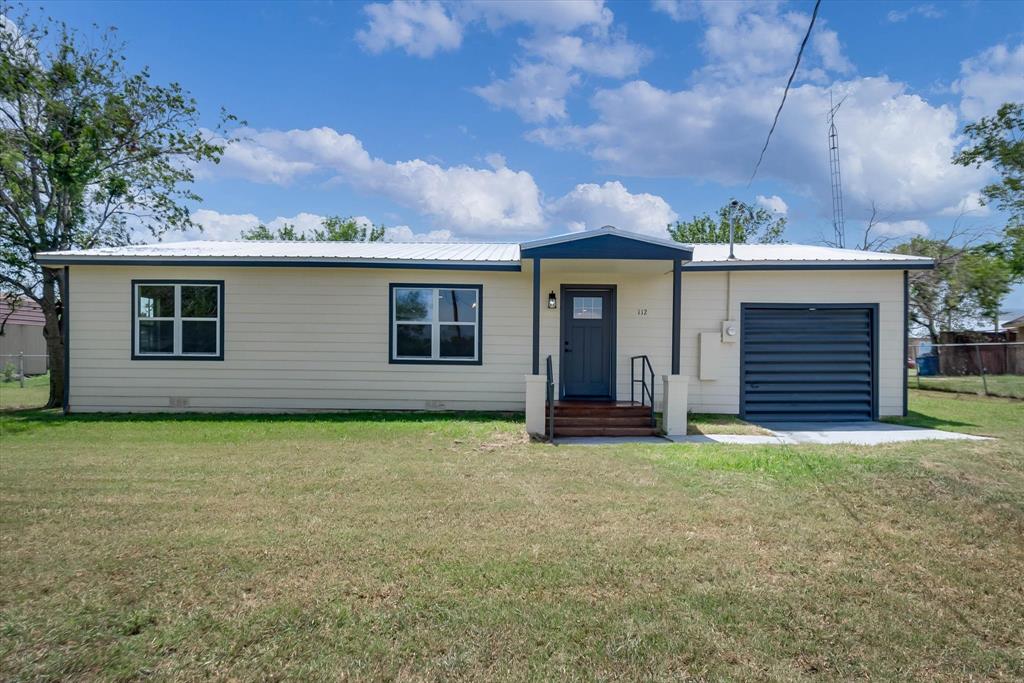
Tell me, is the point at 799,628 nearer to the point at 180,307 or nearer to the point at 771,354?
the point at 771,354

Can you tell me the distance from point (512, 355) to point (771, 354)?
4.73 meters

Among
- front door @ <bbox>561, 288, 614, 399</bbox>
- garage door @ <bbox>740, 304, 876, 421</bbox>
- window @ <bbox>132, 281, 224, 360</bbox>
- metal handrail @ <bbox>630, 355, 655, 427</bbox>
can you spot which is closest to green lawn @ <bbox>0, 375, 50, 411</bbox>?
window @ <bbox>132, 281, 224, 360</bbox>

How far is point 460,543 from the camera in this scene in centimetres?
422

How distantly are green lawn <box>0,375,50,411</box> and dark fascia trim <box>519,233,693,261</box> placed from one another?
11581 millimetres

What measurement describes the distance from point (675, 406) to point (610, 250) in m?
2.58

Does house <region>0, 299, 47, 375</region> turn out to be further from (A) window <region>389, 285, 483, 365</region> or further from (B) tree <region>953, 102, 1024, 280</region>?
(B) tree <region>953, 102, 1024, 280</region>

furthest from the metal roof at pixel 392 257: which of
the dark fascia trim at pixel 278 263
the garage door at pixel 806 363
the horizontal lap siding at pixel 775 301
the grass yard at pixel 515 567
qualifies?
the grass yard at pixel 515 567

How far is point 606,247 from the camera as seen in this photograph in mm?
9062

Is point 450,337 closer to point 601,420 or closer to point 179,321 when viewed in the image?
point 601,420

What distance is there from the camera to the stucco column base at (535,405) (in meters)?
8.74

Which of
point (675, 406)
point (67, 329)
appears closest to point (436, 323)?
point (675, 406)

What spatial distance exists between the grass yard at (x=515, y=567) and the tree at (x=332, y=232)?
25.1 metres

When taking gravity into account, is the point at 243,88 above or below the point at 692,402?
above

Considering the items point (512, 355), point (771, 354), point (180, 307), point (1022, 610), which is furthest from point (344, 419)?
point (1022, 610)
